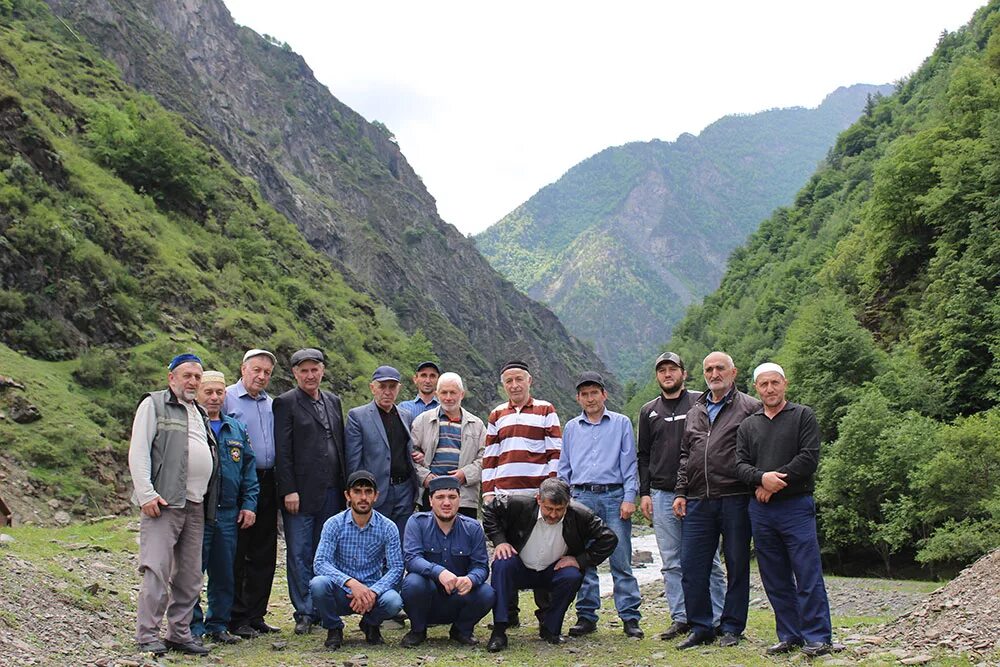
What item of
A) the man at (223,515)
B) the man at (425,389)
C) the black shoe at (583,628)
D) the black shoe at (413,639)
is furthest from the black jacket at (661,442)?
the man at (223,515)

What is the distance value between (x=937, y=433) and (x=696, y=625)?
21.6 metres

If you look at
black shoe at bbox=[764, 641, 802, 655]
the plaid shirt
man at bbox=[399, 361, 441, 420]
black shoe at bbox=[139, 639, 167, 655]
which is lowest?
black shoe at bbox=[764, 641, 802, 655]

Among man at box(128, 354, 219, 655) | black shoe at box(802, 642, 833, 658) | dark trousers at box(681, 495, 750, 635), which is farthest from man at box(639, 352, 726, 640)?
man at box(128, 354, 219, 655)

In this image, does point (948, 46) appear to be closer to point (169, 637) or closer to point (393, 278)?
point (393, 278)

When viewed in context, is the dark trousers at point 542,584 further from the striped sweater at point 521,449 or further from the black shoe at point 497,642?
the striped sweater at point 521,449

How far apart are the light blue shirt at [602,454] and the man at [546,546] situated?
545 mm

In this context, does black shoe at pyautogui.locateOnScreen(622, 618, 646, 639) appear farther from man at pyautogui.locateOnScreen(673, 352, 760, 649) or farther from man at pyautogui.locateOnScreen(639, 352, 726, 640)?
man at pyautogui.locateOnScreen(673, 352, 760, 649)

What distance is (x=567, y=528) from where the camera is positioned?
27.4 ft

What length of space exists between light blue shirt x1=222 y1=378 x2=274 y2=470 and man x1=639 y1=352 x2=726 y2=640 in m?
3.84

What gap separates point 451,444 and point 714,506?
287cm

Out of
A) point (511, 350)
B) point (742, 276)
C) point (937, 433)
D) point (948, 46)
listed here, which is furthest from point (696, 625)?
point (511, 350)

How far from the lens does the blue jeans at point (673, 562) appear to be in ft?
28.7

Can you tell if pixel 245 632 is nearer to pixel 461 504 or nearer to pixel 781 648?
pixel 461 504

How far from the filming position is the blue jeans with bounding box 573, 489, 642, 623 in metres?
8.80
